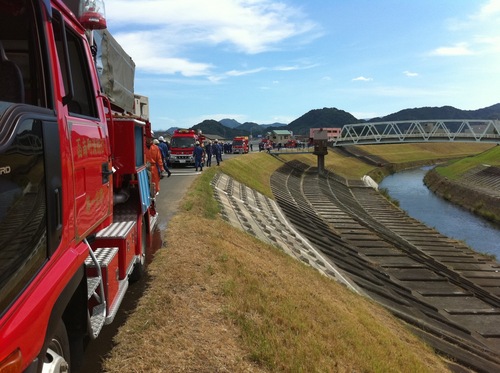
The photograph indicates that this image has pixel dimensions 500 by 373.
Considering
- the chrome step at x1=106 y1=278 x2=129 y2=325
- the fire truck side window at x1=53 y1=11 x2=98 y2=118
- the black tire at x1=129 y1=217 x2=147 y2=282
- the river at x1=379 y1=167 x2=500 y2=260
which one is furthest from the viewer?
the river at x1=379 y1=167 x2=500 y2=260

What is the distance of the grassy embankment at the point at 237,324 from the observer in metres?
5.21

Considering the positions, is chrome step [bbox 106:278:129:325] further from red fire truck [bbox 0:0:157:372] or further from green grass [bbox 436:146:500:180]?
green grass [bbox 436:146:500:180]

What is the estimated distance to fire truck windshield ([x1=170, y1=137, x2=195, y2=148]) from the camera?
3020 centimetres

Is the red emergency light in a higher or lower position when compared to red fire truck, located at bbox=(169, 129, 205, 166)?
higher

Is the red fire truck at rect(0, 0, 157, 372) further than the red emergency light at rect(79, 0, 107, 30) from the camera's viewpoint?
No

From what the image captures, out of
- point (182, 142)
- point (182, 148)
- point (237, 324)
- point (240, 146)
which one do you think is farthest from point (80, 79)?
point (240, 146)

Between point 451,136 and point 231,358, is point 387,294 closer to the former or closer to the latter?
point 231,358

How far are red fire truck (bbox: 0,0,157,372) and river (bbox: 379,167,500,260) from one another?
27.6 meters

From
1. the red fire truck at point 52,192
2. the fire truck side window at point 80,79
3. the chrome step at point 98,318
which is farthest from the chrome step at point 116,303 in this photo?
the fire truck side window at point 80,79

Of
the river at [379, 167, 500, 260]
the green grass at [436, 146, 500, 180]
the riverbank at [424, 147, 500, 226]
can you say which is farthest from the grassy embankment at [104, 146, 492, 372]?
the green grass at [436, 146, 500, 180]

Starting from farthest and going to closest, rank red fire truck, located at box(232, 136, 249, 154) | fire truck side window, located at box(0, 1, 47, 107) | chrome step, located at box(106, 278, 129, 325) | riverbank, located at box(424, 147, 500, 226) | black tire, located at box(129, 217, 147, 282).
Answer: red fire truck, located at box(232, 136, 249, 154) → riverbank, located at box(424, 147, 500, 226) → black tire, located at box(129, 217, 147, 282) → chrome step, located at box(106, 278, 129, 325) → fire truck side window, located at box(0, 1, 47, 107)

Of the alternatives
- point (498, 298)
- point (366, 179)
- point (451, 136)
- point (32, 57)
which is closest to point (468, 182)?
point (366, 179)

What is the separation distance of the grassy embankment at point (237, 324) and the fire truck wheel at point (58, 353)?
169cm

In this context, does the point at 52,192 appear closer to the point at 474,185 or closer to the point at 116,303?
the point at 116,303
